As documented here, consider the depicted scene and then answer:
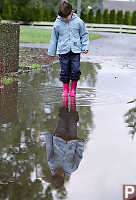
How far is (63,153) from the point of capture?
499 cm

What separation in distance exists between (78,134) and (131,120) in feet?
3.53

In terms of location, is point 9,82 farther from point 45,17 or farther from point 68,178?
point 45,17

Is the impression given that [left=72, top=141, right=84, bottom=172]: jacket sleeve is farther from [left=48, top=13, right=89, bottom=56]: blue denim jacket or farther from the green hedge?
the green hedge

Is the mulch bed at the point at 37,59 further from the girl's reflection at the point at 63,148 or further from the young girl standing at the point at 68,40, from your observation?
the girl's reflection at the point at 63,148

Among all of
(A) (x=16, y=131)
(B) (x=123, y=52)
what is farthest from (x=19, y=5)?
(A) (x=16, y=131)

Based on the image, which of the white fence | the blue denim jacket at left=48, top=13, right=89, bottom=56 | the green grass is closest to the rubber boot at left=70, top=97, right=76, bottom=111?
the blue denim jacket at left=48, top=13, right=89, bottom=56

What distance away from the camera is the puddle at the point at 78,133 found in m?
3.99

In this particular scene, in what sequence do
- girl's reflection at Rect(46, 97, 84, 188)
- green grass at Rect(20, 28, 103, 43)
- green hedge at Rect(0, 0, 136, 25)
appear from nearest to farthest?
1. girl's reflection at Rect(46, 97, 84, 188)
2. green grass at Rect(20, 28, 103, 43)
3. green hedge at Rect(0, 0, 136, 25)

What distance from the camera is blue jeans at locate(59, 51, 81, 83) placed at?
8.09 meters

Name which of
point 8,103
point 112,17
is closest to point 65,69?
point 8,103

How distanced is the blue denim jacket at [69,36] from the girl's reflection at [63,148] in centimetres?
150

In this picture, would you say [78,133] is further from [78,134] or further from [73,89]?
[73,89]

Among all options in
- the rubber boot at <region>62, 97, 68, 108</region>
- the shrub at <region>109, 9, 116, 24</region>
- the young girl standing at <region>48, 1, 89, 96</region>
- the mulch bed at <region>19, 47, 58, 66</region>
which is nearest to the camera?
the rubber boot at <region>62, 97, 68, 108</region>

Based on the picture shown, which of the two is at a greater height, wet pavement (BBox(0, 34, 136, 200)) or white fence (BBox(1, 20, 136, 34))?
white fence (BBox(1, 20, 136, 34))
